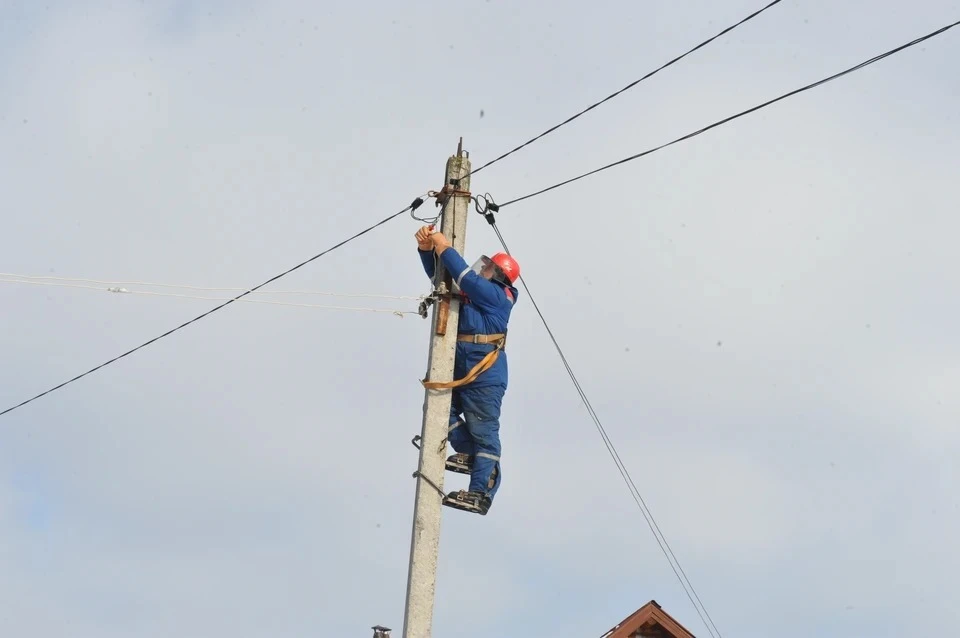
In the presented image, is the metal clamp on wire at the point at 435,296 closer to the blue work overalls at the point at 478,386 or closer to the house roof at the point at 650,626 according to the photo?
the blue work overalls at the point at 478,386

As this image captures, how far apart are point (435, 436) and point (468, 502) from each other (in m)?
0.46

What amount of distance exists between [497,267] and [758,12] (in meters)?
2.59

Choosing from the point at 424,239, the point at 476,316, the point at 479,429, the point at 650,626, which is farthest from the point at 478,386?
the point at 650,626

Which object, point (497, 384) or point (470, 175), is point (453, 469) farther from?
point (470, 175)

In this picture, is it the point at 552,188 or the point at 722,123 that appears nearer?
the point at 722,123

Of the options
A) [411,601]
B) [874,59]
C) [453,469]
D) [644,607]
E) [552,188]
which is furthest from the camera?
[644,607]

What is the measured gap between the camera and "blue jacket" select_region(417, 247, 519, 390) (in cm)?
959

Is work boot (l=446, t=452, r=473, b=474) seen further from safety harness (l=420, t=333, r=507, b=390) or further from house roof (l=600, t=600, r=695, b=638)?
house roof (l=600, t=600, r=695, b=638)

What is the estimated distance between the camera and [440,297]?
9.64m

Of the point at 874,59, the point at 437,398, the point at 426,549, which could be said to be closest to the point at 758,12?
the point at 874,59

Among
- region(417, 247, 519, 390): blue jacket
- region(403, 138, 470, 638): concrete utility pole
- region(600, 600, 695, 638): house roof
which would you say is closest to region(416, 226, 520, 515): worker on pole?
region(417, 247, 519, 390): blue jacket

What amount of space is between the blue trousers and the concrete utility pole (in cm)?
23

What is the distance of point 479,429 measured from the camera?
9.72 meters

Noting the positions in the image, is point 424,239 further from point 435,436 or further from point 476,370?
point 435,436
